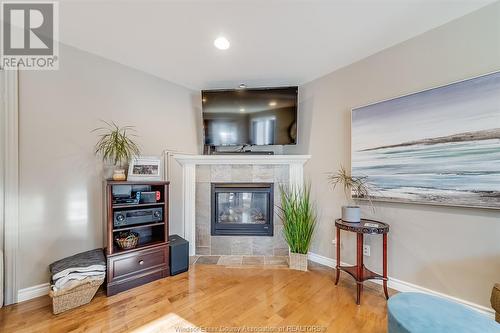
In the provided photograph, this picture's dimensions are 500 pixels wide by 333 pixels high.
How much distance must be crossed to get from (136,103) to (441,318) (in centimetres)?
321

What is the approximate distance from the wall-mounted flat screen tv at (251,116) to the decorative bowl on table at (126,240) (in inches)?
59.0

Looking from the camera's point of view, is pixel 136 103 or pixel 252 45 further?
pixel 136 103

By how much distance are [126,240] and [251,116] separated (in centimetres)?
202

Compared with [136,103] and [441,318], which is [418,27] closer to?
[441,318]

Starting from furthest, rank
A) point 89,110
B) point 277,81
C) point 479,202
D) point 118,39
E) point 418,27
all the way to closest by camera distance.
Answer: point 277,81
point 89,110
point 118,39
point 418,27
point 479,202

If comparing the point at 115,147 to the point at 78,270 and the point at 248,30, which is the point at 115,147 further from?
the point at 248,30

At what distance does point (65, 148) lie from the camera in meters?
2.08

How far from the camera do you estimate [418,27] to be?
1855 millimetres

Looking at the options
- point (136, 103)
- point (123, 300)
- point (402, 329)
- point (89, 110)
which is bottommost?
point (123, 300)

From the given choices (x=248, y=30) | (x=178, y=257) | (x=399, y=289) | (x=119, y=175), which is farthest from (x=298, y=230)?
(x=248, y=30)

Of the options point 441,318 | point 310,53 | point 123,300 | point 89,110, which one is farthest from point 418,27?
point 123,300

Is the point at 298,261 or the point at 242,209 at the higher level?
the point at 242,209

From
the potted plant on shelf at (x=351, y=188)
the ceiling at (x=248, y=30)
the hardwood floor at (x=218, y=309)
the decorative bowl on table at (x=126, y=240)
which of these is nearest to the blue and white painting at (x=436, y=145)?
the potted plant on shelf at (x=351, y=188)

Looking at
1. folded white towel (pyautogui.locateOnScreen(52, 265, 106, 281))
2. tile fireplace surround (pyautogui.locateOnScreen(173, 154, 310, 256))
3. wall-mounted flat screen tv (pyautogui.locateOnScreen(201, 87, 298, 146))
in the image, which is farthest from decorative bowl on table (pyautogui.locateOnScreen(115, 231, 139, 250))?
wall-mounted flat screen tv (pyautogui.locateOnScreen(201, 87, 298, 146))
